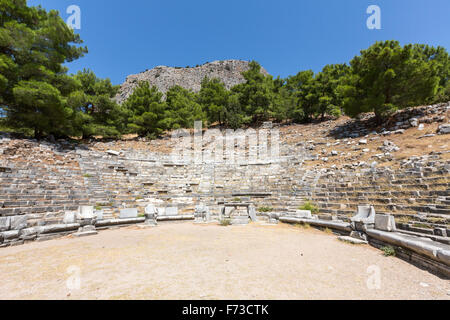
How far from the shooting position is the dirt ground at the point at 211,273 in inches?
104

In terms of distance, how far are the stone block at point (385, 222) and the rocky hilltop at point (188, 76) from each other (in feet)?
187

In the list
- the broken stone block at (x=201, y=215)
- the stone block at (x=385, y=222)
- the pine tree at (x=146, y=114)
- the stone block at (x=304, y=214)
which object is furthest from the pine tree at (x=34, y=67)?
the stone block at (x=385, y=222)

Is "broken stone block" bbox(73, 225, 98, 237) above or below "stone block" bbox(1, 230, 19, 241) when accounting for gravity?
below

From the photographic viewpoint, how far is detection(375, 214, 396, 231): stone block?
5.23 metres

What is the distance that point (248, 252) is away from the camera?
15.3 feet

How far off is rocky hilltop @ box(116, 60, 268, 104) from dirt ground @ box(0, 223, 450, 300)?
190 ft

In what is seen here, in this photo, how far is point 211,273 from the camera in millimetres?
3328

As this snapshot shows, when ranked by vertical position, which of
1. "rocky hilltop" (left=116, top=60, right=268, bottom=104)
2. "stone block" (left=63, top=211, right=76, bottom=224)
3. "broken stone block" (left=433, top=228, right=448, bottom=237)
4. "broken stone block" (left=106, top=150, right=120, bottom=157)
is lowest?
"stone block" (left=63, top=211, right=76, bottom=224)

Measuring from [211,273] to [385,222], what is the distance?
518cm

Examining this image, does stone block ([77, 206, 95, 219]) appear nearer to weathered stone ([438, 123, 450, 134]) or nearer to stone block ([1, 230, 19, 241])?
stone block ([1, 230, 19, 241])

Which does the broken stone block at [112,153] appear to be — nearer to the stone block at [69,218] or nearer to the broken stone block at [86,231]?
the stone block at [69,218]

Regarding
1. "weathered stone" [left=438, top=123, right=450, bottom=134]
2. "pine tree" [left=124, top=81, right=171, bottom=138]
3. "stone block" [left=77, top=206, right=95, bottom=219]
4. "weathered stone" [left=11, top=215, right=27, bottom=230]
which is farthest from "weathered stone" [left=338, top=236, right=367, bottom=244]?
"pine tree" [left=124, top=81, right=171, bottom=138]

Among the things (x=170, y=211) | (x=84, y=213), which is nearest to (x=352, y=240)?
(x=170, y=211)
